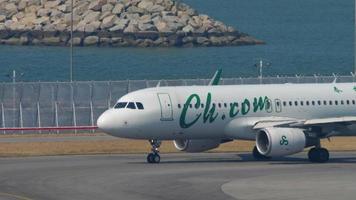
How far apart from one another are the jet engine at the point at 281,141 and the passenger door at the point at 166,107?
162 inches

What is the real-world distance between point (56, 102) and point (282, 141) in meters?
26.6

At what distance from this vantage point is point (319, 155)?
59.5 m

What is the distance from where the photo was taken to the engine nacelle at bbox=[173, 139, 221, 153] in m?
61.4

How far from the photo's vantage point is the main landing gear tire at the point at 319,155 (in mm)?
59469

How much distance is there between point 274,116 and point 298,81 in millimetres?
22733

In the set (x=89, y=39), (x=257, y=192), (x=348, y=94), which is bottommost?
(x=257, y=192)

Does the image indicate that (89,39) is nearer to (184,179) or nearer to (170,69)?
(170,69)

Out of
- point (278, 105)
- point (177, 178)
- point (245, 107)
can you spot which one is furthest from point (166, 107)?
point (177, 178)

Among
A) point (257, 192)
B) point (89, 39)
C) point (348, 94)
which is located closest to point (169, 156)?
point (348, 94)

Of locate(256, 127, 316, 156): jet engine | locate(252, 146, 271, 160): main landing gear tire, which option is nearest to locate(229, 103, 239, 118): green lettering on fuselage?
locate(256, 127, 316, 156): jet engine

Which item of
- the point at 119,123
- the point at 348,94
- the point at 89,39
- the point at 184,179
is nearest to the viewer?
the point at 184,179

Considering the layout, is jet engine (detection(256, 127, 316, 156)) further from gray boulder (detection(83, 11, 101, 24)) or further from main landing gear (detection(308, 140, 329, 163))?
gray boulder (detection(83, 11, 101, 24))

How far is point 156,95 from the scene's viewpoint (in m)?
59.4

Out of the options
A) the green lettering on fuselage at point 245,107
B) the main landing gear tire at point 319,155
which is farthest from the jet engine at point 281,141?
the green lettering on fuselage at point 245,107
